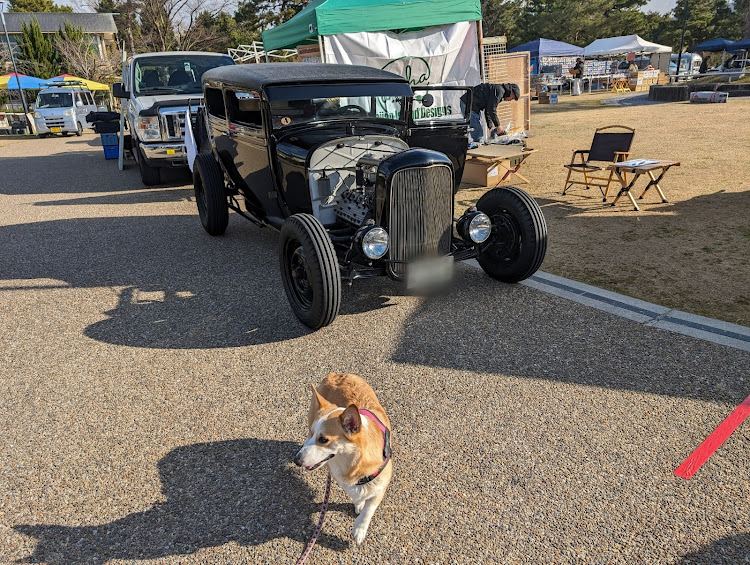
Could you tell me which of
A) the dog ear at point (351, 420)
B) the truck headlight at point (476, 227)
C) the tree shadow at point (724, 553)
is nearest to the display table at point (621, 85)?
the truck headlight at point (476, 227)

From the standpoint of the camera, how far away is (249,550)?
7.55ft

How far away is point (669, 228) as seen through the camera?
6184 mm

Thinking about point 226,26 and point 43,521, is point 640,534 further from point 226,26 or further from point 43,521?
point 226,26

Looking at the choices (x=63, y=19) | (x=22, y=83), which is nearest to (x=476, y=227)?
(x=22, y=83)

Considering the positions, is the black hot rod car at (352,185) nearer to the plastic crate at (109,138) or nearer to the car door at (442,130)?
the car door at (442,130)

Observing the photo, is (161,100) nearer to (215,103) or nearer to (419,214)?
(215,103)

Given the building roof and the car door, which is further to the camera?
the building roof

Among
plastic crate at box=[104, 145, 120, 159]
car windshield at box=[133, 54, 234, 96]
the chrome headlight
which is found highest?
car windshield at box=[133, 54, 234, 96]

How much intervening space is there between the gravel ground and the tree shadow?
11mm

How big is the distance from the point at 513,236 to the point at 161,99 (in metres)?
7.69

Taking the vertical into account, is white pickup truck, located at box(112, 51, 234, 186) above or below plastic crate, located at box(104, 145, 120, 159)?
above

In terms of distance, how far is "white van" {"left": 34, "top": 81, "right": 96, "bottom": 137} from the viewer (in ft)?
69.7

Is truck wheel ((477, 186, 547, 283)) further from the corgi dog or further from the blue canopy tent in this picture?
the blue canopy tent

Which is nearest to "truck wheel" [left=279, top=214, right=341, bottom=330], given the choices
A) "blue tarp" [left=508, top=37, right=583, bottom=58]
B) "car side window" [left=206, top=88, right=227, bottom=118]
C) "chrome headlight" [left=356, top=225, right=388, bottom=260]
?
"chrome headlight" [left=356, top=225, right=388, bottom=260]
